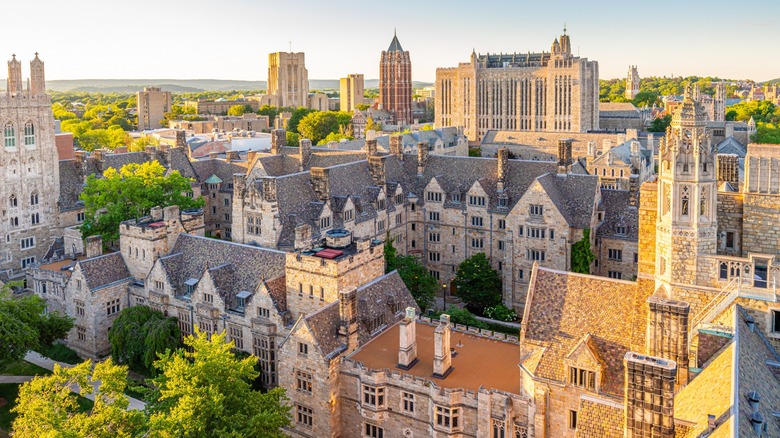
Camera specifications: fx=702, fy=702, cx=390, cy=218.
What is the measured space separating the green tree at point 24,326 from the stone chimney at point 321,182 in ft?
79.3

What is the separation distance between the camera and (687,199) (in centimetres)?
3359

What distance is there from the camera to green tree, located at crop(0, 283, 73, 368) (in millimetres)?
48469

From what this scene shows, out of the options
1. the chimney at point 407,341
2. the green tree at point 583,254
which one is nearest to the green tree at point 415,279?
the green tree at point 583,254

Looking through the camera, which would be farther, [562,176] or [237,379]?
[562,176]

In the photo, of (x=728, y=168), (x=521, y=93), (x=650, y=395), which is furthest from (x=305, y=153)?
(x=521, y=93)

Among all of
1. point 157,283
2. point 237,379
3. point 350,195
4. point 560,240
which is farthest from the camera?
point 350,195

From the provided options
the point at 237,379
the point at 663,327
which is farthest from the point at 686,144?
the point at 237,379

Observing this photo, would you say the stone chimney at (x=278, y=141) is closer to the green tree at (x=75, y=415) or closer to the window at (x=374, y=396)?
the window at (x=374, y=396)

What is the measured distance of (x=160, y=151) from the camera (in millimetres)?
91562

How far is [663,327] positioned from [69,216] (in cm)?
7139

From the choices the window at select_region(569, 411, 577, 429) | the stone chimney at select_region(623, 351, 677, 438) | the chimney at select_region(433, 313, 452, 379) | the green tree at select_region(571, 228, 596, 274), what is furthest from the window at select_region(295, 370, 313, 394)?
the green tree at select_region(571, 228, 596, 274)

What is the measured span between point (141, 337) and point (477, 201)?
35141 millimetres

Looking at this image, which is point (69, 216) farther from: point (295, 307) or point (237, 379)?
point (237, 379)

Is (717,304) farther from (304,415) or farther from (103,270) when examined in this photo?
(103,270)
